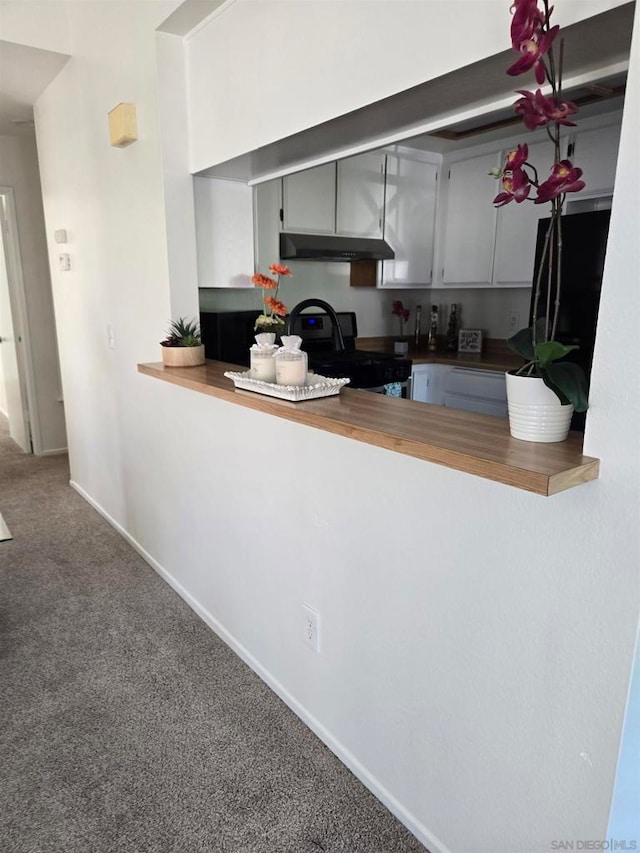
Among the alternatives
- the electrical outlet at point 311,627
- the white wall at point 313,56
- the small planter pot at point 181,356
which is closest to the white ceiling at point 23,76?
the white wall at point 313,56

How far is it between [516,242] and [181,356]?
2.37m

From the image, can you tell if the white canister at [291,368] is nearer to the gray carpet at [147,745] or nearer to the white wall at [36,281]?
the gray carpet at [147,745]

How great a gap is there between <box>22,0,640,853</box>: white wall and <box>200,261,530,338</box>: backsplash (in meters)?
1.38

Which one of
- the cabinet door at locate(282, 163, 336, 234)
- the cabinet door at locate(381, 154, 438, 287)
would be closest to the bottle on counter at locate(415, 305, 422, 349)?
the cabinet door at locate(381, 154, 438, 287)

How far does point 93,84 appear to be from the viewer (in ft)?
8.99

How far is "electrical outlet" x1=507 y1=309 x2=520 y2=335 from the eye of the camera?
3.99 meters

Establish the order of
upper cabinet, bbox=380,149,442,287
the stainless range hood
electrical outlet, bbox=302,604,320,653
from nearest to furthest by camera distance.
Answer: electrical outlet, bbox=302,604,320,653 → the stainless range hood → upper cabinet, bbox=380,149,442,287

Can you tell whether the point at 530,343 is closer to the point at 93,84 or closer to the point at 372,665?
the point at 372,665

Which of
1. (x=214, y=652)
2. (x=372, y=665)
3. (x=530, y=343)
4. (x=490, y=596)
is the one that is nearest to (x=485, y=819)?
(x=372, y=665)

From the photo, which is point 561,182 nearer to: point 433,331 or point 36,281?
point 433,331

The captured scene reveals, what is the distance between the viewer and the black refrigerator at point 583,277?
204cm

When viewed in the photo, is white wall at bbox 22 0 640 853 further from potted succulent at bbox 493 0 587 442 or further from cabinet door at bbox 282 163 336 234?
cabinet door at bbox 282 163 336 234

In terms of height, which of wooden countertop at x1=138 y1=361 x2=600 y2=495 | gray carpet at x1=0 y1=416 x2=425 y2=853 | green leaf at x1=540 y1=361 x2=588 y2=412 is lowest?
gray carpet at x1=0 y1=416 x2=425 y2=853

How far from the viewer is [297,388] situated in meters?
1.63
